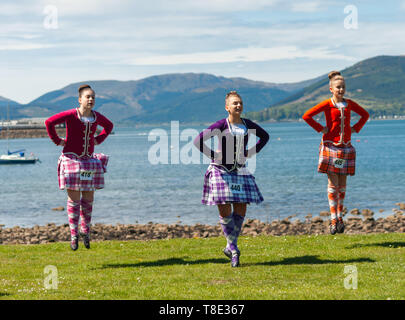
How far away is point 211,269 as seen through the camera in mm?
11039

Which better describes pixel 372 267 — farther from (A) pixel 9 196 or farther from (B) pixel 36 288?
(A) pixel 9 196

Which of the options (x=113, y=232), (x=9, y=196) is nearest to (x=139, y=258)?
(x=113, y=232)

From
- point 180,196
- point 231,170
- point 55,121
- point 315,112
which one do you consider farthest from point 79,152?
point 180,196

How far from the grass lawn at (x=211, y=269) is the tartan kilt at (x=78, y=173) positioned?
1465mm

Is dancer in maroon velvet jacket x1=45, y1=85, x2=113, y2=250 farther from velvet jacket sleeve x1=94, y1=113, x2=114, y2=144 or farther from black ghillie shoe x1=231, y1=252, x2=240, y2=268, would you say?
black ghillie shoe x1=231, y1=252, x2=240, y2=268

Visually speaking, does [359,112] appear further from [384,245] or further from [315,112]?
[384,245]

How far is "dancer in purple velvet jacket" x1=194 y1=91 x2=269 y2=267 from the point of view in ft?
35.4

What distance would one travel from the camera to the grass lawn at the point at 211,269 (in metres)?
9.15

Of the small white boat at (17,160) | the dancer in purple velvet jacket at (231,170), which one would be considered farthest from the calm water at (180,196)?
the small white boat at (17,160)

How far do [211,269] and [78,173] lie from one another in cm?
327

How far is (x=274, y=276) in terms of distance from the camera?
10.3m

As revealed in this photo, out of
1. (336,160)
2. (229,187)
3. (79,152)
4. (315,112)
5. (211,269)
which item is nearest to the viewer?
(229,187)
